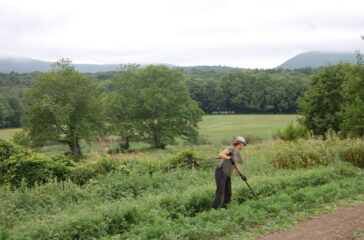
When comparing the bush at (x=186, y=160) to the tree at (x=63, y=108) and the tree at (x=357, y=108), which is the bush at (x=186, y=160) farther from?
the tree at (x=63, y=108)

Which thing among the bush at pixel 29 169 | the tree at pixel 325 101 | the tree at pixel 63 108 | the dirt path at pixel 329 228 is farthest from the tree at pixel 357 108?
the tree at pixel 63 108

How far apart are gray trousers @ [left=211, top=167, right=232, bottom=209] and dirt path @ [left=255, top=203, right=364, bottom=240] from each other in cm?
202

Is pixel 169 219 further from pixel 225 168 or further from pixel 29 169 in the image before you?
pixel 29 169

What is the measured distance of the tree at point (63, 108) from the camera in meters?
37.0

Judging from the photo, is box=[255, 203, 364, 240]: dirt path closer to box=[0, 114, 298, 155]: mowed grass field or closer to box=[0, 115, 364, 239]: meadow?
box=[0, 115, 364, 239]: meadow

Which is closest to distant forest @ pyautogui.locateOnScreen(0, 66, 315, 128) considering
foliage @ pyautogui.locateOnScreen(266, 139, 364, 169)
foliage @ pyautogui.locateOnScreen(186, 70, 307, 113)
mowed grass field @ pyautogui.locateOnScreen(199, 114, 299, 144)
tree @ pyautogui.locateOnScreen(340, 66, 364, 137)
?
foliage @ pyautogui.locateOnScreen(186, 70, 307, 113)

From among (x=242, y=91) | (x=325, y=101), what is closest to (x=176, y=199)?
(x=325, y=101)

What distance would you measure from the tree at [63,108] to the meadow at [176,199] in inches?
904

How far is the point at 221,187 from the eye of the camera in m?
9.08

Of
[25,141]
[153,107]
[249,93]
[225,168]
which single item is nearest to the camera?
[225,168]

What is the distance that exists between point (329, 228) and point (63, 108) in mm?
33938

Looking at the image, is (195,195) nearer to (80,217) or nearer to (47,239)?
(80,217)

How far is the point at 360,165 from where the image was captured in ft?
50.5

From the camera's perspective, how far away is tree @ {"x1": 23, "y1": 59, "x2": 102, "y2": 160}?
1455 inches
